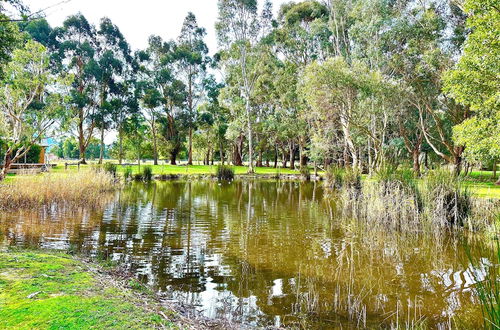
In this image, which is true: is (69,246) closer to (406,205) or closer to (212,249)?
(212,249)

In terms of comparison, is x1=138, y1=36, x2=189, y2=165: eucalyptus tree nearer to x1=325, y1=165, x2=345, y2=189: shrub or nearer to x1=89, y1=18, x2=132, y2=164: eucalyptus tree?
x1=89, y1=18, x2=132, y2=164: eucalyptus tree

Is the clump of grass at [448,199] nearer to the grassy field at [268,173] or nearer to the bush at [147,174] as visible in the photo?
the grassy field at [268,173]

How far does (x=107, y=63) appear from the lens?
36.3 metres

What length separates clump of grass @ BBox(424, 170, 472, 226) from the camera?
26.6ft

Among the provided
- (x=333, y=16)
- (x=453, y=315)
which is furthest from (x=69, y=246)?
(x=333, y=16)

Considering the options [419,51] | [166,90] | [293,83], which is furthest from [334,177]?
[166,90]

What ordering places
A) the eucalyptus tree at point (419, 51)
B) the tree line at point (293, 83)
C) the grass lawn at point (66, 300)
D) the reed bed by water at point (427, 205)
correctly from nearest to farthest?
the grass lawn at point (66, 300) → the reed bed by water at point (427, 205) → the tree line at point (293, 83) → the eucalyptus tree at point (419, 51)

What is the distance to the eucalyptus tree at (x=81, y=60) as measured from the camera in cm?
3462

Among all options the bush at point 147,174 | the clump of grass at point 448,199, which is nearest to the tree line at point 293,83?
the clump of grass at point 448,199

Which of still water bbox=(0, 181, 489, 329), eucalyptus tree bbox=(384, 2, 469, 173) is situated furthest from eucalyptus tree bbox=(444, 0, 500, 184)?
eucalyptus tree bbox=(384, 2, 469, 173)

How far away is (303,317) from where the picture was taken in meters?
3.73

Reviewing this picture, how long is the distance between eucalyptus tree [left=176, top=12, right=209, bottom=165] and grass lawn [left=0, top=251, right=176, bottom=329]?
3774 centimetres

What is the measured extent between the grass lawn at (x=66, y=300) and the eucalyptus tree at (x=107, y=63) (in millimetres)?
34574

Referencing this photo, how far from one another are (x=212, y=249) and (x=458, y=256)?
460 cm
